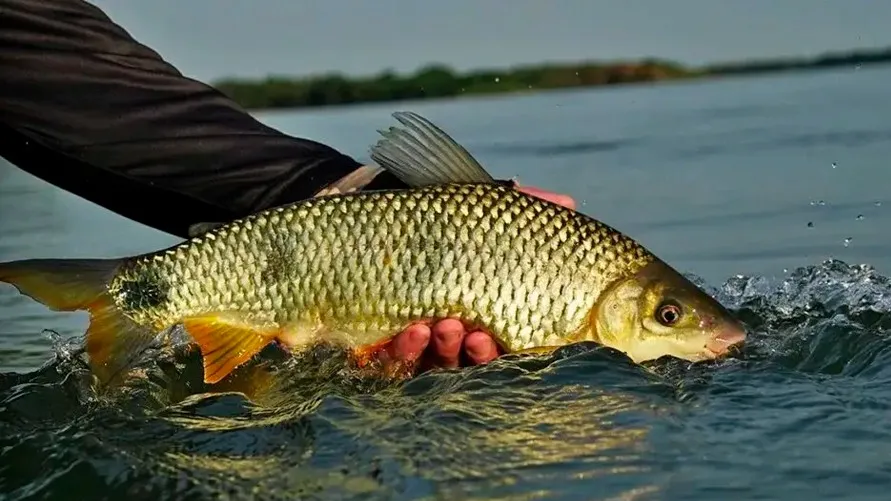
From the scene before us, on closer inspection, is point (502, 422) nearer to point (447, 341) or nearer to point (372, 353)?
point (447, 341)

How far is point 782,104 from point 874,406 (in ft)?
69.6

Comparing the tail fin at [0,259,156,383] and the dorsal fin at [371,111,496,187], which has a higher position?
the dorsal fin at [371,111,496,187]

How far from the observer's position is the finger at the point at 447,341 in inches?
170

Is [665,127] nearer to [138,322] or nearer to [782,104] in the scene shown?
[782,104]

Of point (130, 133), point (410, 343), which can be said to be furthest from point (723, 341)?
point (130, 133)

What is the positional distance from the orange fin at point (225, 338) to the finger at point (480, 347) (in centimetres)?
59

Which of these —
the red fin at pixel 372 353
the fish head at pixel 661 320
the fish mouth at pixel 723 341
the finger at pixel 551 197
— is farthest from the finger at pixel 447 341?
the fish mouth at pixel 723 341

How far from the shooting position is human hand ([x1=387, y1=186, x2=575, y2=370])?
4.33 meters

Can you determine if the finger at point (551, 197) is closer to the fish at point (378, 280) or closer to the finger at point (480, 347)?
→ the fish at point (378, 280)

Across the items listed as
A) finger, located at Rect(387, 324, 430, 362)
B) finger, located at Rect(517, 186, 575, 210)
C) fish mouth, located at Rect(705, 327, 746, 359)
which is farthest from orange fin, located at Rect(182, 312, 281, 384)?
fish mouth, located at Rect(705, 327, 746, 359)

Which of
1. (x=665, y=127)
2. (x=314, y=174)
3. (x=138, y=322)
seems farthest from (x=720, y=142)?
(x=138, y=322)

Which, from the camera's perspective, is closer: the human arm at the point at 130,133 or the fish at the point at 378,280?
the fish at the point at 378,280

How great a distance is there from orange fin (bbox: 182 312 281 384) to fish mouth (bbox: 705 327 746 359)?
1.36 meters

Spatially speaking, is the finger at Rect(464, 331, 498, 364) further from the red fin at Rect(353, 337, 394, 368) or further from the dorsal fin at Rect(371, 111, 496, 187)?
the dorsal fin at Rect(371, 111, 496, 187)
